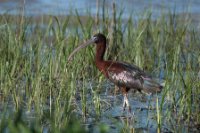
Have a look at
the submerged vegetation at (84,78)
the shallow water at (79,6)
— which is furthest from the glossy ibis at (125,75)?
the shallow water at (79,6)

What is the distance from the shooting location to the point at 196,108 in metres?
7.55

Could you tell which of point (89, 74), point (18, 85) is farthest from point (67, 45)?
point (18, 85)

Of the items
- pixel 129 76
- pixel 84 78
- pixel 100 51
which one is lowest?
pixel 129 76

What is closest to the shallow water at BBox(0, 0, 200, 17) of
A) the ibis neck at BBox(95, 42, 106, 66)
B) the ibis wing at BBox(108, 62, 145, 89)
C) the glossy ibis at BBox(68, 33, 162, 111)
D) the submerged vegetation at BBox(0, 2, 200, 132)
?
the submerged vegetation at BBox(0, 2, 200, 132)

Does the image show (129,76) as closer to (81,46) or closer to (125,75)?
(125,75)

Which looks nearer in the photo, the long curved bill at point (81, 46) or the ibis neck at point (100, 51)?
the long curved bill at point (81, 46)

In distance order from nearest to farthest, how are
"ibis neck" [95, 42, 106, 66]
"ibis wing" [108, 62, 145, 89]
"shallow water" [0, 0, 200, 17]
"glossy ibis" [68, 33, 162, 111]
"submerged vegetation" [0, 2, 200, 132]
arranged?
"submerged vegetation" [0, 2, 200, 132] → "glossy ibis" [68, 33, 162, 111] → "ibis wing" [108, 62, 145, 89] → "ibis neck" [95, 42, 106, 66] → "shallow water" [0, 0, 200, 17]

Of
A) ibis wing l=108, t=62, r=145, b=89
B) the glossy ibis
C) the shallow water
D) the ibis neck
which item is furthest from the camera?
the shallow water

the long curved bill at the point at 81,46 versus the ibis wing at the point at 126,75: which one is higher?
the long curved bill at the point at 81,46

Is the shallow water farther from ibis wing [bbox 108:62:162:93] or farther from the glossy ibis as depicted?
ibis wing [bbox 108:62:162:93]

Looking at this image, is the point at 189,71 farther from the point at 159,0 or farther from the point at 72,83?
the point at 159,0

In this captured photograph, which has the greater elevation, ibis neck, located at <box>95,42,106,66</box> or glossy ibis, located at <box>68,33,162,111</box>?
ibis neck, located at <box>95,42,106,66</box>

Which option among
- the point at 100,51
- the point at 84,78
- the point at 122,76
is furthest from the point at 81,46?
the point at 84,78

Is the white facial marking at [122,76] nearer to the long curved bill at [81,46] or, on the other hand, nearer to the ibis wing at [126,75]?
the ibis wing at [126,75]
